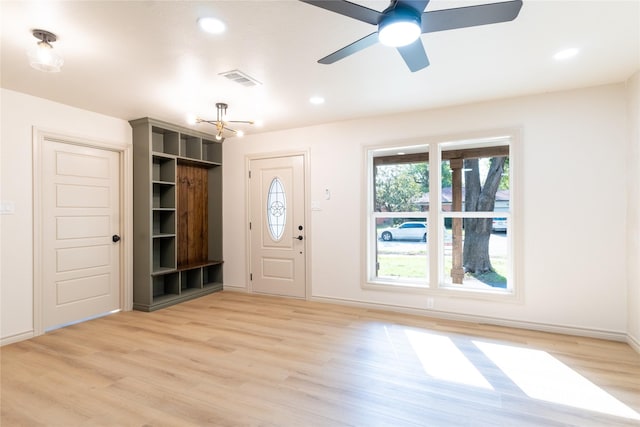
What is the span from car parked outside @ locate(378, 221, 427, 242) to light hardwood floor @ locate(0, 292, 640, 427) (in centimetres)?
105

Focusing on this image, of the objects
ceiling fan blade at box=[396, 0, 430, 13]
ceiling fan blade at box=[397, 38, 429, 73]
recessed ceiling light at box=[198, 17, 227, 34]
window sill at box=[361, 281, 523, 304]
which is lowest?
window sill at box=[361, 281, 523, 304]

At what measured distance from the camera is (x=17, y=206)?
348 centimetres

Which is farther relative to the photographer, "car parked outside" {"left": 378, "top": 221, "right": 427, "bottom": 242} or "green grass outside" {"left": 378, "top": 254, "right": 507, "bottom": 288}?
"car parked outside" {"left": 378, "top": 221, "right": 427, "bottom": 242}

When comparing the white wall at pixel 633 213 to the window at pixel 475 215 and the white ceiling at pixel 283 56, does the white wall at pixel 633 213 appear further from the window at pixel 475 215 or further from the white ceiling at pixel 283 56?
the window at pixel 475 215

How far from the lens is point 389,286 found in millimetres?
4402

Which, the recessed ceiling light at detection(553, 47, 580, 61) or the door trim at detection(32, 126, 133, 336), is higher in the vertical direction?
the recessed ceiling light at detection(553, 47, 580, 61)

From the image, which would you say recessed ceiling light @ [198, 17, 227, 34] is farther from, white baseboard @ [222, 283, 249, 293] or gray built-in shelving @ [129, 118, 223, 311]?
white baseboard @ [222, 283, 249, 293]

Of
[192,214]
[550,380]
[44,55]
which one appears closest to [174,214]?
[192,214]

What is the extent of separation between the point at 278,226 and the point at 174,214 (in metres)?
1.55

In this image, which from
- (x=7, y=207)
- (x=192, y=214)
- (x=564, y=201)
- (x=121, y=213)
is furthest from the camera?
(x=192, y=214)

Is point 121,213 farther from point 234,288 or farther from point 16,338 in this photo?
point 234,288

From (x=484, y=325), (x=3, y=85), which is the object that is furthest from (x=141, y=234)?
(x=484, y=325)

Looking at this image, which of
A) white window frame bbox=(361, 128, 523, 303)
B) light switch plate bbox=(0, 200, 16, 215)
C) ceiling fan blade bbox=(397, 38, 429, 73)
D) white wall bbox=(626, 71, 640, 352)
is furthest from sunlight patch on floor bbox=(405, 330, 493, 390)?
light switch plate bbox=(0, 200, 16, 215)

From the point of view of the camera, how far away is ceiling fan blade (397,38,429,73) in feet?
6.69
